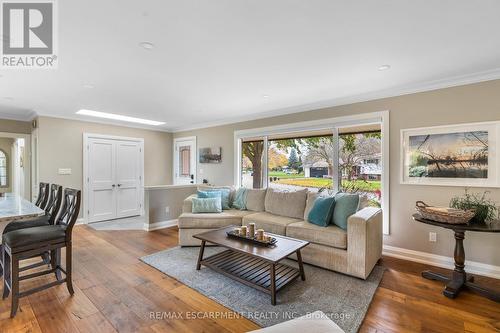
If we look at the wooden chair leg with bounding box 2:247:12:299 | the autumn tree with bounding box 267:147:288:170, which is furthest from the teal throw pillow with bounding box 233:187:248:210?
the wooden chair leg with bounding box 2:247:12:299

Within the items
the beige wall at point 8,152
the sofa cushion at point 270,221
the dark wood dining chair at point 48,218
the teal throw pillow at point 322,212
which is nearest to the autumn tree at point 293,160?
the sofa cushion at point 270,221

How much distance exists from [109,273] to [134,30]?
2.65m

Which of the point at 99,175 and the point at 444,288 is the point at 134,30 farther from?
the point at 99,175

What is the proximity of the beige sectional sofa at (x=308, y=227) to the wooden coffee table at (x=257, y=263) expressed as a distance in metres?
0.38

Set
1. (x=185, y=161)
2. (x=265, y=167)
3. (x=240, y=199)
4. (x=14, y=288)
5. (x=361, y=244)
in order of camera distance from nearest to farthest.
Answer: (x=14, y=288), (x=361, y=244), (x=240, y=199), (x=265, y=167), (x=185, y=161)

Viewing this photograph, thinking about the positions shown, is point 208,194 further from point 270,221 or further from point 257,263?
point 257,263

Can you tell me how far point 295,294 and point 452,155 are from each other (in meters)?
2.55

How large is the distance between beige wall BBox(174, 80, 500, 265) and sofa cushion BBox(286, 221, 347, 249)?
3.54ft

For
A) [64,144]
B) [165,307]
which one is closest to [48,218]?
[165,307]

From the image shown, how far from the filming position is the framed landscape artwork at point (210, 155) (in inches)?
218

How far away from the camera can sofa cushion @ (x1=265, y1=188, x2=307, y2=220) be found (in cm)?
363

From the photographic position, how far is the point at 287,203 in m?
3.75

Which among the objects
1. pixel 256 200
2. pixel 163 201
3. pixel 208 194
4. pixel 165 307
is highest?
pixel 208 194

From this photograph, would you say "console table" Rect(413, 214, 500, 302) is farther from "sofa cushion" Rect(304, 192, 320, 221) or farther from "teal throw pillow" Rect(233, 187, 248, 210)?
"teal throw pillow" Rect(233, 187, 248, 210)
